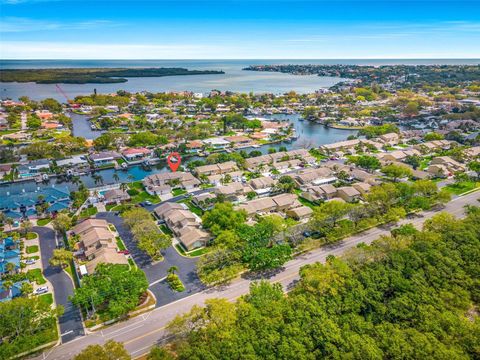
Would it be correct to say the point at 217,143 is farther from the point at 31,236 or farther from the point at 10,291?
the point at 10,291

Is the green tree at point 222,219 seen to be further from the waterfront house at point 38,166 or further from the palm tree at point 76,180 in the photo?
the waterfront house at point 38,166

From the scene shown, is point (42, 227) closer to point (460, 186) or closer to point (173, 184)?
point (173, 184)

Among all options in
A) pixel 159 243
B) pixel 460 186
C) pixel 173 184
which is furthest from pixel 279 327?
pixel 460 186

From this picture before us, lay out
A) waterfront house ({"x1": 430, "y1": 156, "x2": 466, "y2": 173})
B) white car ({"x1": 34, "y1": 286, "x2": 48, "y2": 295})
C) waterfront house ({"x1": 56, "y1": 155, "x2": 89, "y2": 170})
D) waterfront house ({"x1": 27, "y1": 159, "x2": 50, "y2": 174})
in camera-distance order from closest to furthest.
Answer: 1. white car ({"x1": 34, "y1": 286, "x2": 48, "y2": 295})
2. waterfront house ({"x1": 430, "y1": 156, "x2": 466, "y2": 173})
3. waterfront house ({"x1": 27, "y1": 159, "x2": 50, "y2": 174})
4. waterfront house ({"x1": 56, "y1": 155, "x2": 89, "y2": 170})

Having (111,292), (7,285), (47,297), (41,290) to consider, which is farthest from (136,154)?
(111,292)

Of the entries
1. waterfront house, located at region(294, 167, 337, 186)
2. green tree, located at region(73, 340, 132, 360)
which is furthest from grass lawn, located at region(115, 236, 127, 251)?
waterfront house, located at region(294, 167, 337, 186)

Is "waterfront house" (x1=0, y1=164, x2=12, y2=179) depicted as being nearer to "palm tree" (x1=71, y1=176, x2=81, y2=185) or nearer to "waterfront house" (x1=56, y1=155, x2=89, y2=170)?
"waterfront house" (x1=56, y1=155, x2=89, y2=170)
